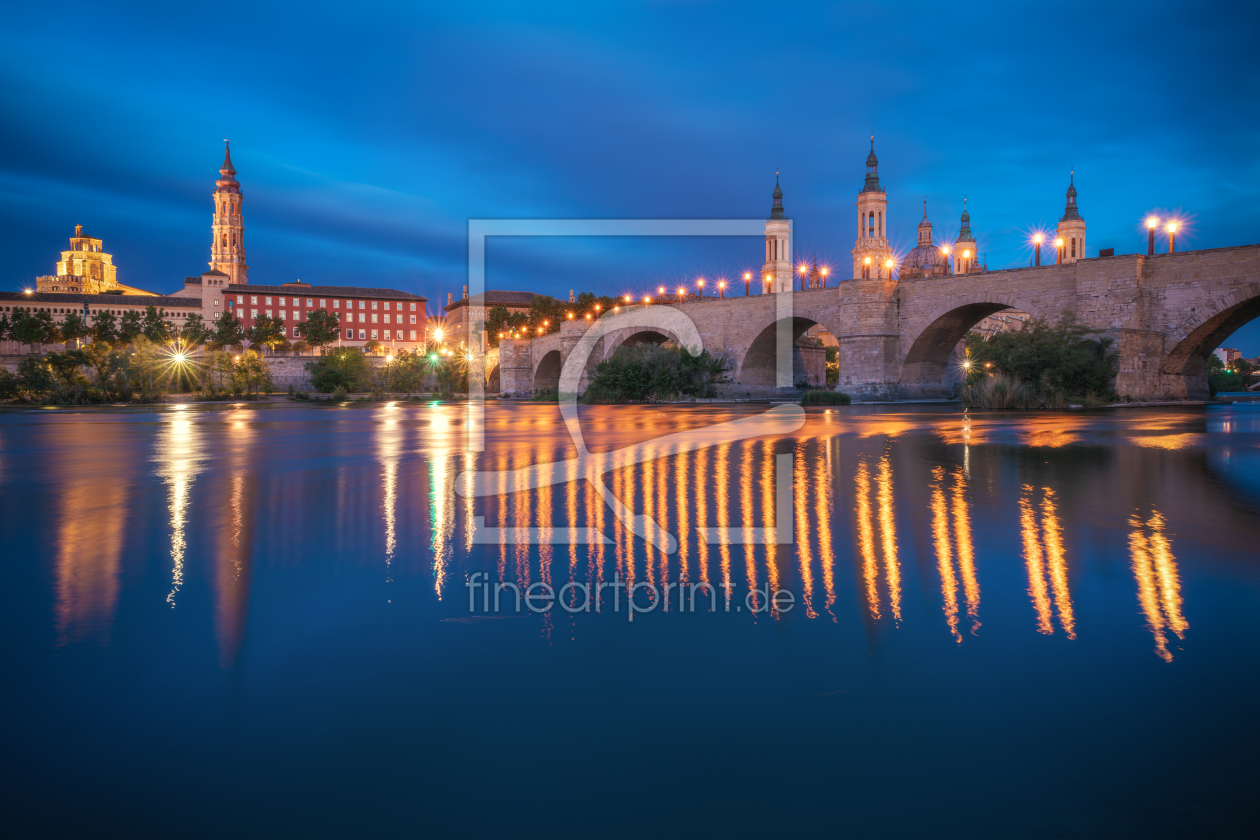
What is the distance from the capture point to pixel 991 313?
36469 millimetres

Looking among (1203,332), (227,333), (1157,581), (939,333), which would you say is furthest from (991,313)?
(227,333)

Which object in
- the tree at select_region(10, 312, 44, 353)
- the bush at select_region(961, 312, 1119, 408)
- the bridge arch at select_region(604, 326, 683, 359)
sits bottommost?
the bush at select_region(961, 312, 1119, 408)

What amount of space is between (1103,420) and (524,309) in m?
93.1

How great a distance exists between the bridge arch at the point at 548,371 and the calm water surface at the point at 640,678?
5826cm

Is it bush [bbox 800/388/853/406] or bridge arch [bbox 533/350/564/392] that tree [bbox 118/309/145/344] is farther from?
bush [bbox 800/388/853/406]

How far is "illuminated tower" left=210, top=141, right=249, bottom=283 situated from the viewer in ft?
→ 400

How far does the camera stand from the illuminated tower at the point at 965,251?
317 ft

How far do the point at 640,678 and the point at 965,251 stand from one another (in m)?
107

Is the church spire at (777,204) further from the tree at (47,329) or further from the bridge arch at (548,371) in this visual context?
the tree at (47,329)

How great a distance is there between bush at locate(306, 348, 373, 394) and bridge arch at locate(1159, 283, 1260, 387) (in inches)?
1914

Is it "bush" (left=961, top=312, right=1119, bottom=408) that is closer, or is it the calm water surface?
the calm water surface

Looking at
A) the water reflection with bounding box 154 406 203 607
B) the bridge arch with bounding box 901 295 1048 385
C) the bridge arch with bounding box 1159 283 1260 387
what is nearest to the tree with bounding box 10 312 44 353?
the water reflection with bounding box 154 406 203 607

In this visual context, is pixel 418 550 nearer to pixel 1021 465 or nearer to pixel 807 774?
pixel 807 774

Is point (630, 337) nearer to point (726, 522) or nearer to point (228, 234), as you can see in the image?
point (726, 522)
